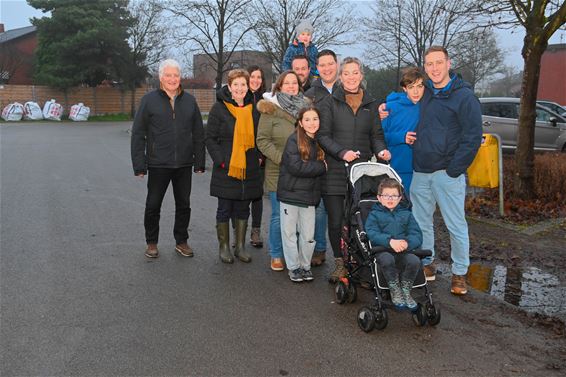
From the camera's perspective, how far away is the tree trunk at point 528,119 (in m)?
7.99

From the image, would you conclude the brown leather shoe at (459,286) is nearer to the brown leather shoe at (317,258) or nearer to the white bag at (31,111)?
the brown leather shoe at (317,258)

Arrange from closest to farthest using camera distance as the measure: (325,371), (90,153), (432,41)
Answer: (325,371)
(90,153)
(432,41)

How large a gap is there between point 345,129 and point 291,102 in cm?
67

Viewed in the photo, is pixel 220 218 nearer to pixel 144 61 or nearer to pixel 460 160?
pixel 460 160

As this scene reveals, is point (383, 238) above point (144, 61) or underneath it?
underneath

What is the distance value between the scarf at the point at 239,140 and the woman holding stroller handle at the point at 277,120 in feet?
0.86

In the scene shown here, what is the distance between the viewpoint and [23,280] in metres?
5.11

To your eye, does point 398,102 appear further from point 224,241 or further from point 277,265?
point 224,241

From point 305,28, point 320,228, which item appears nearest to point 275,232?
point 320,228

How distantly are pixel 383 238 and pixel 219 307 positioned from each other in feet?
4.93

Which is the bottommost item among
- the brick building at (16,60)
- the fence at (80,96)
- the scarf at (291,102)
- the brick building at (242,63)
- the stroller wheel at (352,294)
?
the stroller wheel at (352,294)

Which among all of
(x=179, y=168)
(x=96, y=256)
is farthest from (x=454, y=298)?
(x=96, y=256)

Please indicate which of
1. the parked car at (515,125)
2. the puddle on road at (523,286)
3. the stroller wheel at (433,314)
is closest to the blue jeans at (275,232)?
the puddle on road at (523,286)

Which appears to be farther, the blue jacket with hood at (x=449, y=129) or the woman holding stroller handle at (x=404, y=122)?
the woman holding stroller handle at (x=404, y=122)
